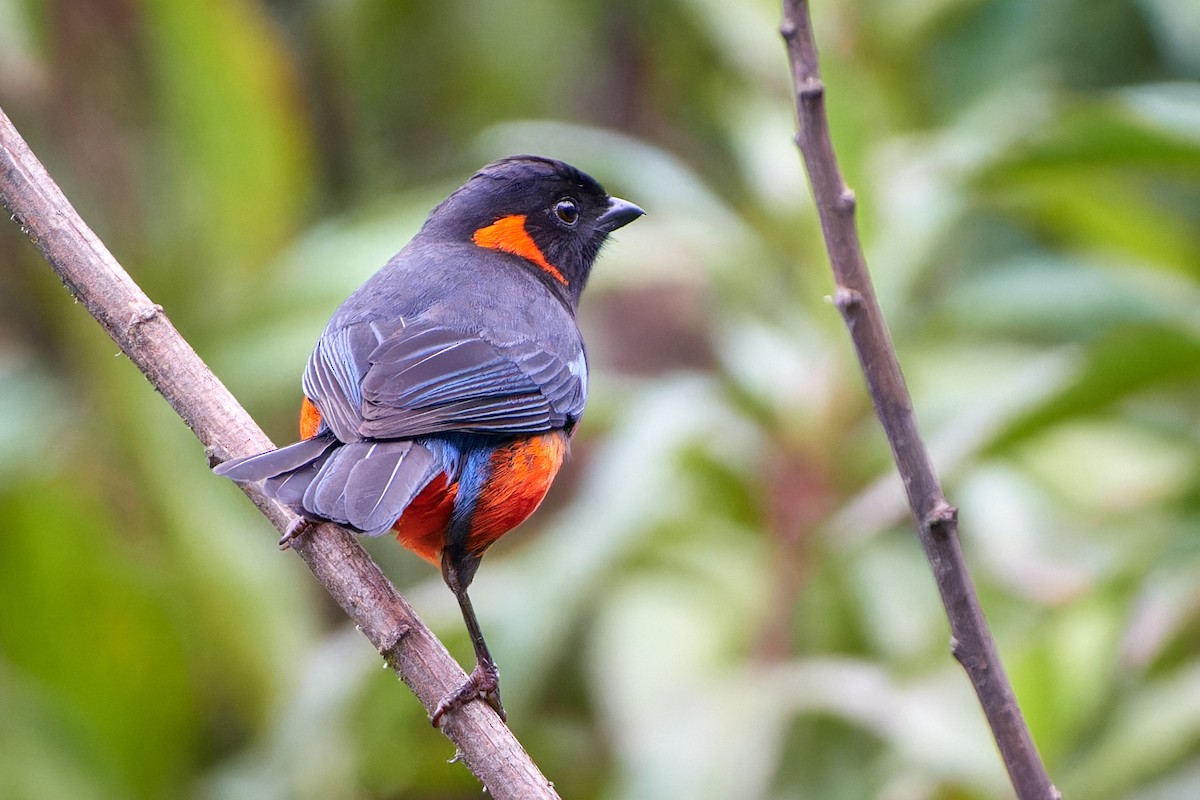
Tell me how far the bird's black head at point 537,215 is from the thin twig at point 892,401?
1976 millimetres

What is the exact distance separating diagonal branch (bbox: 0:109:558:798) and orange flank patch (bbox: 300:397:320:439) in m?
0.40

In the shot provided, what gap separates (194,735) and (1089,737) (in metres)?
2.61

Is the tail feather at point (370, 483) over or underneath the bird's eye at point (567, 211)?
underneath

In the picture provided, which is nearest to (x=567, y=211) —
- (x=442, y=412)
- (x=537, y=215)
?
(x=537, y=215)

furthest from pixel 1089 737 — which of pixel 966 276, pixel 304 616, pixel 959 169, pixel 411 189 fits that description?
pixel 411 189

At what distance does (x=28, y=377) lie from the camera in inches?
198

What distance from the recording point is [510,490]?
8.66 ft

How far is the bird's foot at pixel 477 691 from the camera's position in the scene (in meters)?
2.11

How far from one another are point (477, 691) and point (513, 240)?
1.52 m

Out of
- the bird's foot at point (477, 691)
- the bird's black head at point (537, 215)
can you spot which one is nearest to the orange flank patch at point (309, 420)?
the bird's foot at point (477, 691)

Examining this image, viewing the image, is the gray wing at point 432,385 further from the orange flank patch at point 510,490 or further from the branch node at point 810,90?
the branch node at point 810,90

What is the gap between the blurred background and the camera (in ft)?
11.6

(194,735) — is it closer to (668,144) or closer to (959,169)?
(959,169)

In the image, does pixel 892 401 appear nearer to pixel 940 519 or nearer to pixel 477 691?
pixel 940 519
